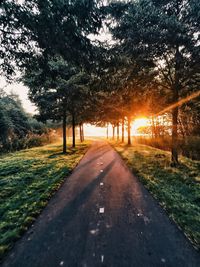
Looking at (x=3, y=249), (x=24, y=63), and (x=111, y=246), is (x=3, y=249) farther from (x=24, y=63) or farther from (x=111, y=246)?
(x=24, y=63)

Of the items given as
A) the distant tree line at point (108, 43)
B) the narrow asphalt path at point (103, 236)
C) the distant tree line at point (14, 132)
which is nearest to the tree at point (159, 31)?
the distant tree line at point (108, 43)

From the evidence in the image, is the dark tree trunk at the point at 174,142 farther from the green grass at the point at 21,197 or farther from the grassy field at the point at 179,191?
the green grass at the point at 21,197

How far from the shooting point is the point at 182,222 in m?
4.83

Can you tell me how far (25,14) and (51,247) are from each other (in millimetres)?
6943

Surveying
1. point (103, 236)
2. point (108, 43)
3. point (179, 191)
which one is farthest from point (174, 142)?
point (103, 236)

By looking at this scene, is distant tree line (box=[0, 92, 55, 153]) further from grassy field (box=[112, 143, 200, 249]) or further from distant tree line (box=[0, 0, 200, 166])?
grassy field (box=[112, 143, 200, 249])

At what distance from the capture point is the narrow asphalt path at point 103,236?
3521 millimetres

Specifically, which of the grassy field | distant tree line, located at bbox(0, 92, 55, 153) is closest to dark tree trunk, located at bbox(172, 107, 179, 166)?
the grassy field

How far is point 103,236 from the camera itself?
169 inches

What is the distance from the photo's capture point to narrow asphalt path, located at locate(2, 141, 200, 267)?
3.52 meters

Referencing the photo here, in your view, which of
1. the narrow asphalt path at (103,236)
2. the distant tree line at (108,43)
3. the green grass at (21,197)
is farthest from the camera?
the distant tree line at (108,43)

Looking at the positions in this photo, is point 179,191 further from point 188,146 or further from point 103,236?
point 188,146

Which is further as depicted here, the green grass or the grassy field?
the grassy field

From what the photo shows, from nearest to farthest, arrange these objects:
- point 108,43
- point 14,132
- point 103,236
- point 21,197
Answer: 1. point 103,236
2. point 21,197
3. point 108,43
4. point 14,132
